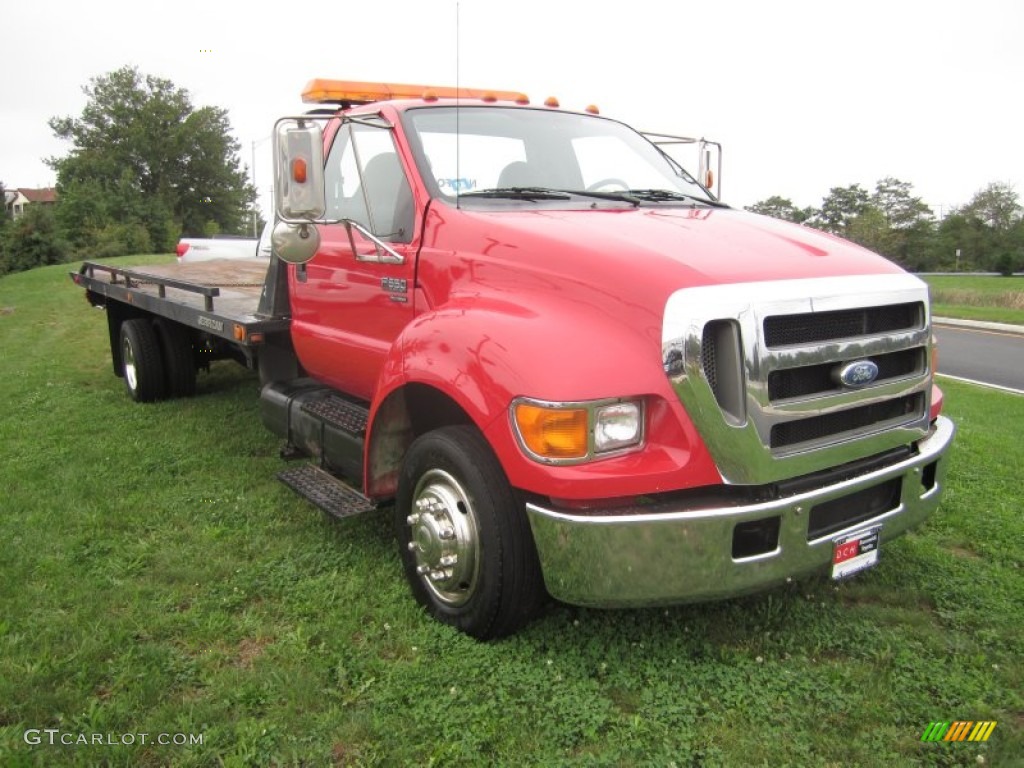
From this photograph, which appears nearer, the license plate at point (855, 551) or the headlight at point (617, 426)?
the headlight at point (617, 426)

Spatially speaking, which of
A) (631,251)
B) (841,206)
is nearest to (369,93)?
(631,251)

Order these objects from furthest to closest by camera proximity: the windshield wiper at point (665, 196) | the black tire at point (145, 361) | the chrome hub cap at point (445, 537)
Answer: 1. the black tire at point (145, 361)
2. the windshield wiper at point (665, 196)
3. the chrome hub cap at point (445, 537)

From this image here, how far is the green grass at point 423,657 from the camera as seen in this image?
8.84ft

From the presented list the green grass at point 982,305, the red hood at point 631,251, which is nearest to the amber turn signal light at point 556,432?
the red hood at point 631,251

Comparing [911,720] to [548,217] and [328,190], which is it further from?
[328,190]

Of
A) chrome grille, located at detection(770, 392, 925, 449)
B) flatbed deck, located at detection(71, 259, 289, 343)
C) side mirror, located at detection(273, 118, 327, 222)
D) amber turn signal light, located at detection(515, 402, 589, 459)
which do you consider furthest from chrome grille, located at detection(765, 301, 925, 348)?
flatbed deck, located at detection(71, 259, 289, 343)

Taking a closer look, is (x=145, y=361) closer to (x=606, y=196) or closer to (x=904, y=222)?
(x=606, y=196)

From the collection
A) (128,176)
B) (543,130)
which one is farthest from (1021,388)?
(128,176)

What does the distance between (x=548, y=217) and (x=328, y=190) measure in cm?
162

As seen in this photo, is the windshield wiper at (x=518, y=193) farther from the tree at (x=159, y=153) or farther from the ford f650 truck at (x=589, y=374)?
the tree at (x=159, y=153)

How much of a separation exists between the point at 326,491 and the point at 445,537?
115cm

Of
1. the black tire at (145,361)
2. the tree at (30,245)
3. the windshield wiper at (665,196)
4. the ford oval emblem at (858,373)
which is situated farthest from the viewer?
the tree at (30,245)

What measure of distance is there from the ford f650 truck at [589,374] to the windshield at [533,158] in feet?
0.06

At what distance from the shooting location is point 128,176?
54344 millimetres
